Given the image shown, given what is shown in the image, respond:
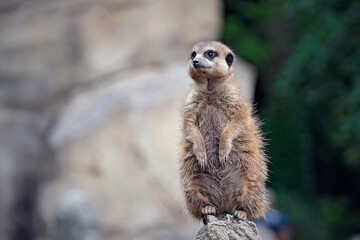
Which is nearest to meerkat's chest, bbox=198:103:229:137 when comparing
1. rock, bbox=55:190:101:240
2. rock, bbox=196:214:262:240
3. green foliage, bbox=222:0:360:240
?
rock, bbox=196:214:262:240

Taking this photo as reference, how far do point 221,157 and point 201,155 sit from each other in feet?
0.29

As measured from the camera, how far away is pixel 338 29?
41.9ft

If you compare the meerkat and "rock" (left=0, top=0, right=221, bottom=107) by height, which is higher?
the meerkat

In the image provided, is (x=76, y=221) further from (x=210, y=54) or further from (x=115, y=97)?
(x=210, y=54)

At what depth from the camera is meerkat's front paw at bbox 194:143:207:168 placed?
5555 millimetres

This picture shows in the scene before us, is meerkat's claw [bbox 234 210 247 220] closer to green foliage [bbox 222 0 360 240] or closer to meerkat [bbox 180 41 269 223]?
meerkat [bbox 180 41 269 223]

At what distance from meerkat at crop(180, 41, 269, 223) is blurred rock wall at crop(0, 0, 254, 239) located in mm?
7025

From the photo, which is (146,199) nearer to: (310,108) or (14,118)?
(14,118)

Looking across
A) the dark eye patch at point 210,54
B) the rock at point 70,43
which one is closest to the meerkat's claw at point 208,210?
the dark eye patch at point 210,54

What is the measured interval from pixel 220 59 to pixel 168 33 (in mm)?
7467

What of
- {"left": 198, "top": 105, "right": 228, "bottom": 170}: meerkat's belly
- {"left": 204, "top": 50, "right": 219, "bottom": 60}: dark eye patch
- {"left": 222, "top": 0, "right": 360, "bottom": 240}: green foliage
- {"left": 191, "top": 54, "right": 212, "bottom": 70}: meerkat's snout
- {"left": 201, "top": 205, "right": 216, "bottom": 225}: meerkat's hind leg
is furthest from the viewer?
{"left": 222, "top": 0, "right": 360, "bottom": 240}: green foliage

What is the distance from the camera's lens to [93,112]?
511 inches

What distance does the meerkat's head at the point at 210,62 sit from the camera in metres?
5.94

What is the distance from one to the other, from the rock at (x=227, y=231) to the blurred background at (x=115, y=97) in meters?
7.26
